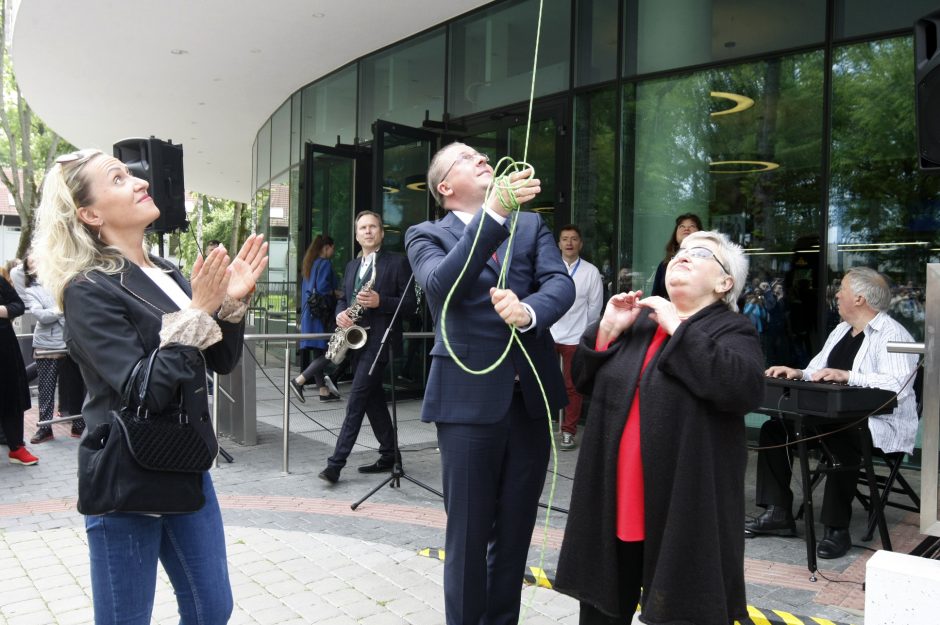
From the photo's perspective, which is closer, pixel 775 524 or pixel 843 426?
pixel 843 426

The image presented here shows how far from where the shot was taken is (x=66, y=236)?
2062 mm

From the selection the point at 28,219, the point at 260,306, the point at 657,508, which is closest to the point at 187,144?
the point at 28,219

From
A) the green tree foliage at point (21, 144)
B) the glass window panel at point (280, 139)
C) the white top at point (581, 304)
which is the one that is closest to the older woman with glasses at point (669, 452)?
the white top at point (581, 304)

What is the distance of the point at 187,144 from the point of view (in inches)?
750

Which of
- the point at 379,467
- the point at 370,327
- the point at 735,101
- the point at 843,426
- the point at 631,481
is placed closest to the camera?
the point at 631,481

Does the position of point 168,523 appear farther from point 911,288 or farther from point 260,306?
point 260,306

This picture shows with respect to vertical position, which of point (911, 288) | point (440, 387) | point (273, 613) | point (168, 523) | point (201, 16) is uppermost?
point (201, 16)

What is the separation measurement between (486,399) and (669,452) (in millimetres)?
608

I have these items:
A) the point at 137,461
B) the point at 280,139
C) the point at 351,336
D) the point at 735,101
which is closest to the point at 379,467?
the point at 351,336

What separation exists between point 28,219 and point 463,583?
20593mm

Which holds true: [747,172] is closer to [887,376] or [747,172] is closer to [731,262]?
[887,376]

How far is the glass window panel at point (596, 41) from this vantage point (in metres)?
7.86

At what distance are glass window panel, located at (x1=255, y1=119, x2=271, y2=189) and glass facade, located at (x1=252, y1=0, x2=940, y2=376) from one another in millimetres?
6319

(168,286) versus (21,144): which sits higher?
(21,144)
